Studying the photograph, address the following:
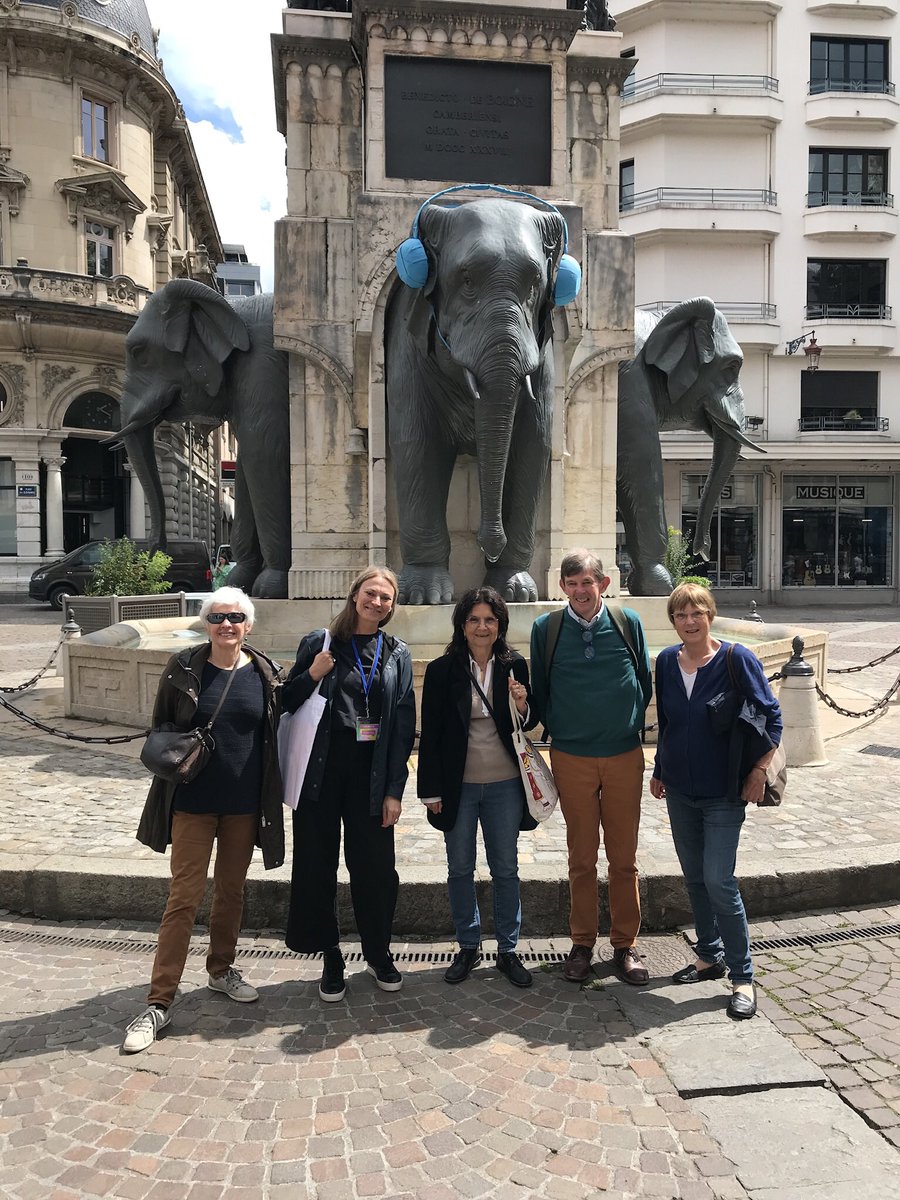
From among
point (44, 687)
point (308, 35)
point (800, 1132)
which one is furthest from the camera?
point (44, 687)

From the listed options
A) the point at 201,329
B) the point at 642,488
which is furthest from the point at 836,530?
the point at 201,329

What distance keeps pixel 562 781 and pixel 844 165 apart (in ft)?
115

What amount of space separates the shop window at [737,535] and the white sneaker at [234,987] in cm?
3019

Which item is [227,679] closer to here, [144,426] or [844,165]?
[144,426]

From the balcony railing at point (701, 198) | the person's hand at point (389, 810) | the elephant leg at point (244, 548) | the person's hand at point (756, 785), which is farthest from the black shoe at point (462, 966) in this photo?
the balcony railing at point (701, 198)

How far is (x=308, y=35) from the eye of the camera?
26.1 feet

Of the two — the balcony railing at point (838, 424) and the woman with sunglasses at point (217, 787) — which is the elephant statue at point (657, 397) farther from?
the balcony railing at point (838, 424)

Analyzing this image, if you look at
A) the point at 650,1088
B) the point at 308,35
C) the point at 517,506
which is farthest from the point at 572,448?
the point at 650,1088

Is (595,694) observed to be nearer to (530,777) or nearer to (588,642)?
(588,642)

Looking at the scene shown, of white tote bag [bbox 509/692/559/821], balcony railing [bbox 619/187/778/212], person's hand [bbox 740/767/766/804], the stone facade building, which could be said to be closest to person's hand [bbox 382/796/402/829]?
white tote bag [bbox 509/692/559/821]

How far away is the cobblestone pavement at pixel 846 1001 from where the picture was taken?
296 cm

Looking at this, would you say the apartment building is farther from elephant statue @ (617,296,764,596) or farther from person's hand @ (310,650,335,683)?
person's hand @ (310,650,335,683)

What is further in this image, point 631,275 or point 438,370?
point 631,275

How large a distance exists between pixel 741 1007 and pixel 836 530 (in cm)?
3188
